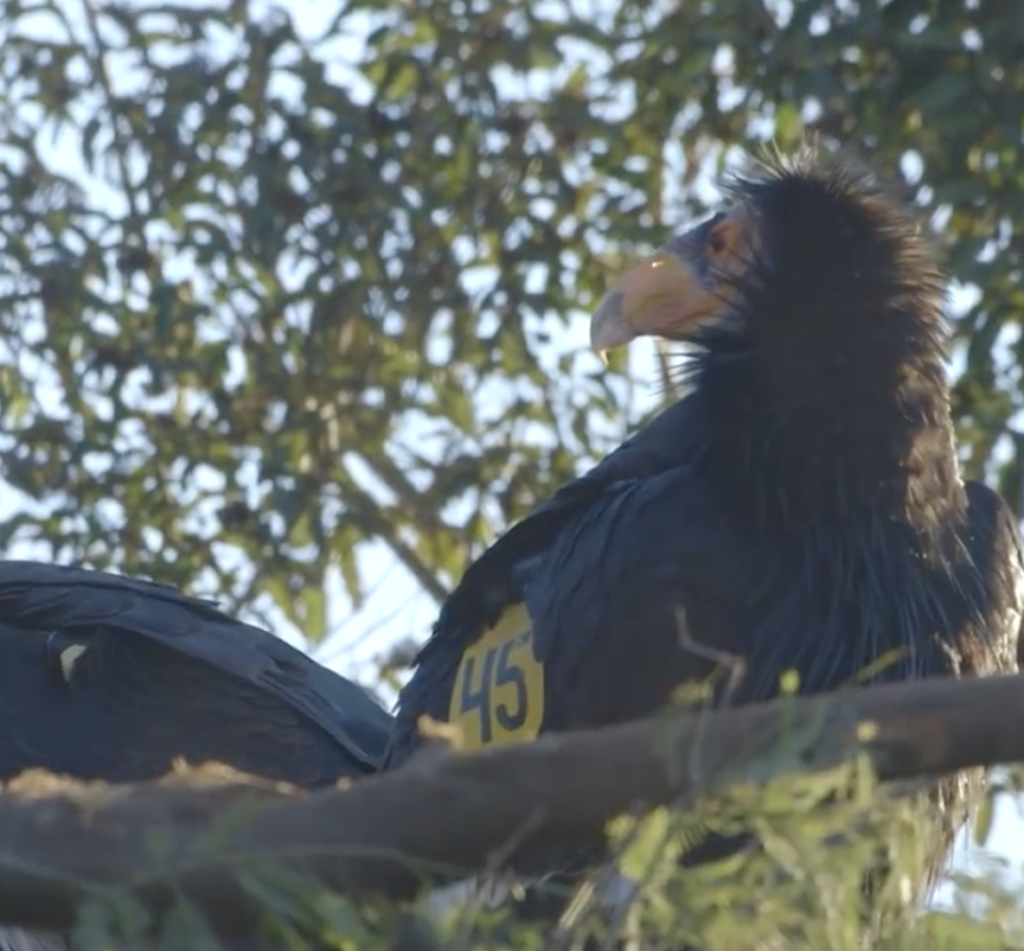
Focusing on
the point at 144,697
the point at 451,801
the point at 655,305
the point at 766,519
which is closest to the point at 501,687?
the point at 766,519

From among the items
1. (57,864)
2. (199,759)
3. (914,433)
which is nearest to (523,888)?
(57,864)

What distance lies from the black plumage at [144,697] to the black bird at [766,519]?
46 centimetres

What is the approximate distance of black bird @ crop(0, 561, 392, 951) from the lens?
500cm

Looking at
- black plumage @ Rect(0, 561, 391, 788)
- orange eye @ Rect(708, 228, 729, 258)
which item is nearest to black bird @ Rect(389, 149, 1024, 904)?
orange eye @ Rect(708, 228, 729, 258)

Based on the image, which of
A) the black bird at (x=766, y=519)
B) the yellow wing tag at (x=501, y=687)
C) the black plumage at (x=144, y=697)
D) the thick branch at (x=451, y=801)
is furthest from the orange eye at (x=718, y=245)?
the thick branch at (x=451, y=801)

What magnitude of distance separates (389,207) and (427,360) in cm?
41

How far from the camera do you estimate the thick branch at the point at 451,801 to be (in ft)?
6.90

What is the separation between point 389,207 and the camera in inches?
285

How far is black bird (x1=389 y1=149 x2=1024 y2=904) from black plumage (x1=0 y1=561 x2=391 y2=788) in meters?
0.46

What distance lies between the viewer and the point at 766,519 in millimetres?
4355

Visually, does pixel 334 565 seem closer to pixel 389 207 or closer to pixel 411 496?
pixel 411 496

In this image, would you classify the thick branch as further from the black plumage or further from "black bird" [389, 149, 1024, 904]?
the black plumage

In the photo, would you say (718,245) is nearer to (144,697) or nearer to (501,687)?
(501,687)

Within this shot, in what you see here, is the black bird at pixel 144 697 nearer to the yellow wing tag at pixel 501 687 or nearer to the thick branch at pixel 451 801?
the yellow wing tag at pixel 501 687
